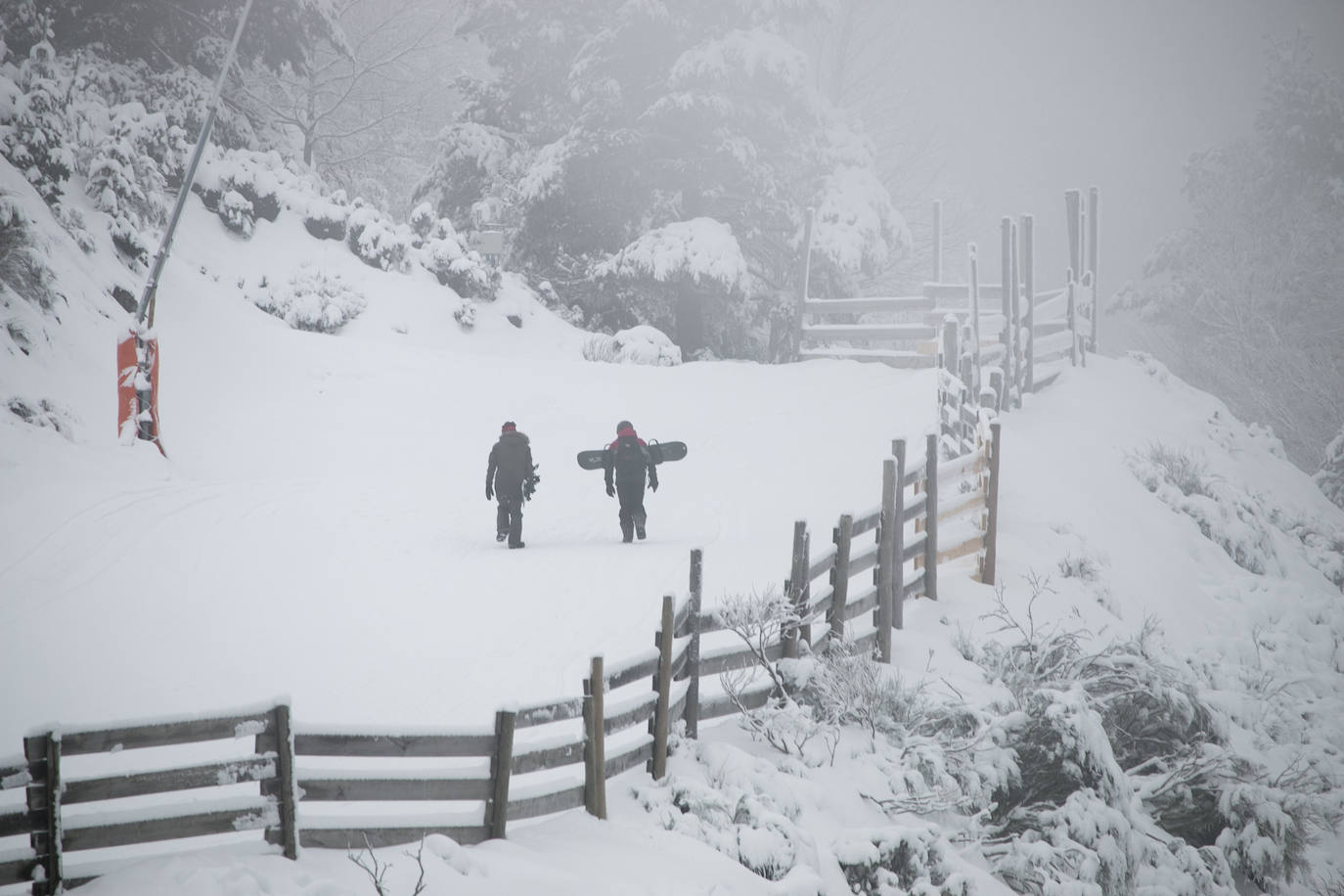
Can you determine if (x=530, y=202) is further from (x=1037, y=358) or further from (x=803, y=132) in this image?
(x=1037, y=358)

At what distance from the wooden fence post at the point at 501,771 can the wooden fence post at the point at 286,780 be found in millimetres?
988

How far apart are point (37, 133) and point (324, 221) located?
727 cm

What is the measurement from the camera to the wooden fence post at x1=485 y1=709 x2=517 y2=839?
526 cm

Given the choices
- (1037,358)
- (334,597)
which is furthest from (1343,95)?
(334,597)

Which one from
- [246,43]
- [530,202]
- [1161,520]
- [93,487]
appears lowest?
[1161,520]

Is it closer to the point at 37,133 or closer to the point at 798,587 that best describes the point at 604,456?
the point at 798,587

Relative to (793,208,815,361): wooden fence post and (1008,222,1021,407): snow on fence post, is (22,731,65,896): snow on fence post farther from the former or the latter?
(793,208,815,361): wooden fence post

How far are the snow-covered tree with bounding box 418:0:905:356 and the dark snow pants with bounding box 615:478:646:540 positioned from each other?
11778 millimetres

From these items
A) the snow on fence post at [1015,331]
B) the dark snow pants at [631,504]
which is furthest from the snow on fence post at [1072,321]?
the dark snow pants at [631,504]

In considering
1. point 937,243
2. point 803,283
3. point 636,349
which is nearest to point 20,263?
point 636,349

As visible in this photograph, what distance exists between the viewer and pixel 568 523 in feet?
44.7

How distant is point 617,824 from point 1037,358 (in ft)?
56.0

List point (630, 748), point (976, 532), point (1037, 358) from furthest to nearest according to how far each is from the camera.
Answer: point (1037, 358)
point (976, 532)
point (630, 748)

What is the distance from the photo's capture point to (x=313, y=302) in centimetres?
2227
